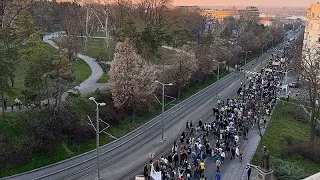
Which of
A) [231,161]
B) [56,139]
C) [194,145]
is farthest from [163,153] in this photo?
[56,139]

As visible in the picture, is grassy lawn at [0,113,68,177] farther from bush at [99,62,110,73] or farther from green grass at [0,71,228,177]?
bush at [99,62,110,73]

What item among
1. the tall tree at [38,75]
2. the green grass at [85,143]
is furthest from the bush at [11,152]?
the tall tree at [38,75]

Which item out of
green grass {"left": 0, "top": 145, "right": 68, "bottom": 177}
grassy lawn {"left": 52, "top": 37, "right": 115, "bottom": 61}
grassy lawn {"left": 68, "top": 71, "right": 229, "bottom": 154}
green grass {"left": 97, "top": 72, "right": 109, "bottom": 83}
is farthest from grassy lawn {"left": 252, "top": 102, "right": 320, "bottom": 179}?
grassy lawn {"left": 52, "top": 37, "right": 115, "bottom": 61}

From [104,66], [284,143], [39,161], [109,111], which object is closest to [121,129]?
[109,111]

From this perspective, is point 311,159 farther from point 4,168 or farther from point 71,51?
point 71,51

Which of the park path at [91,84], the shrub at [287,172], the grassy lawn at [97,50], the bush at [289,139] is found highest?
the grassy lawn at [97,50]

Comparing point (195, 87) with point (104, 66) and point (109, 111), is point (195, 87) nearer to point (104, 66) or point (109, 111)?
point (104, 66)

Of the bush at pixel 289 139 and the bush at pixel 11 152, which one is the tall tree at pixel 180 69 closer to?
the bush at pixel 289 139

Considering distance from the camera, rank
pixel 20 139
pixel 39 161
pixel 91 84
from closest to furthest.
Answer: pixel 39 161, pixel 20 139, pixel 91 84

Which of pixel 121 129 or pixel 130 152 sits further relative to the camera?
pixel 121 129
